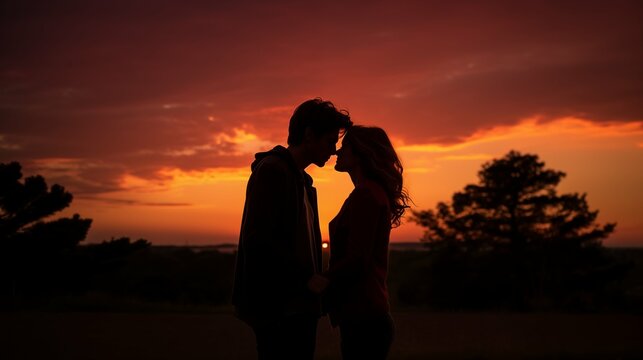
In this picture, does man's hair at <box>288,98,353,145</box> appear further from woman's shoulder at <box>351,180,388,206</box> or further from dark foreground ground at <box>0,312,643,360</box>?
dark foreground ground at <box>0,312,643,360</box>

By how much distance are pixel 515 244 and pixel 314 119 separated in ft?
71.3

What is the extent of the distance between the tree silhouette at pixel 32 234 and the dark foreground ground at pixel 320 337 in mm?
7570

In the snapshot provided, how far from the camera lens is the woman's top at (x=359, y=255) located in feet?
8.93

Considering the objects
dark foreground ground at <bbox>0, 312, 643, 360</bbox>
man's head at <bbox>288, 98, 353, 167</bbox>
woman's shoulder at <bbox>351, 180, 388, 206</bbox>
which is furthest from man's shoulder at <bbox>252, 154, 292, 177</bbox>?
dark foreground ground at <bbox>0, 312, 643, 360</bbox>

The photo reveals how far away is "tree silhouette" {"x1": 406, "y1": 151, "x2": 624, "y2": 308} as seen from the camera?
22000 mm

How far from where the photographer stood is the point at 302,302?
2.53 metres

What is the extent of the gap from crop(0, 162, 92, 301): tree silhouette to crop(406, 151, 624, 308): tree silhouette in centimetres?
1201

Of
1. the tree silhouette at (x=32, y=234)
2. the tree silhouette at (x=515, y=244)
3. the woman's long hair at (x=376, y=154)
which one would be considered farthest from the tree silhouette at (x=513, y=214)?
the woman's long hair at (x=376, y=154)

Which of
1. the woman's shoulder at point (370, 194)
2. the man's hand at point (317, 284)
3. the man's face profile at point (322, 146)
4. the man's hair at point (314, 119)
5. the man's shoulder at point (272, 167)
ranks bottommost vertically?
the man's hand at point (317, 284)

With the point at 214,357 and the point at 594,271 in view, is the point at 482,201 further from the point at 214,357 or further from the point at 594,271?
the point at 214,357

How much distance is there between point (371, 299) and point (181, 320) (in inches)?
446

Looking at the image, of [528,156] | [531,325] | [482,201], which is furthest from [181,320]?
[528,156]

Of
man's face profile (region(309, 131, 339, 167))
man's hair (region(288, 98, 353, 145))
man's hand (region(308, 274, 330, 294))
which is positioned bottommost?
man's hand (region(308, 274, 330, 294))

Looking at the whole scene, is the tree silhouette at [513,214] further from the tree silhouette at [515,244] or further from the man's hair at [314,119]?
the man's hair at [314,119]
